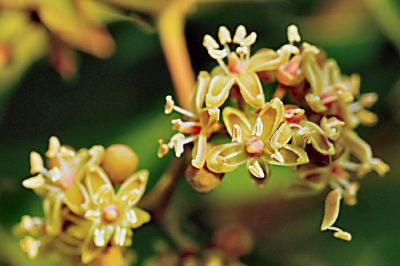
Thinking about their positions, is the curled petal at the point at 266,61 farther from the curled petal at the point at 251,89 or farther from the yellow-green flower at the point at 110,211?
the yellow-green flower at the point at 110,211

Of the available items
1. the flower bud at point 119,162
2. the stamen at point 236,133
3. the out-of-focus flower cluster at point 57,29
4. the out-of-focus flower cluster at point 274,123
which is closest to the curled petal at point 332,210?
the out-of-focus flower cluster at point 274,123

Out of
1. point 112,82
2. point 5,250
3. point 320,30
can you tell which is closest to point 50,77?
point 112,82

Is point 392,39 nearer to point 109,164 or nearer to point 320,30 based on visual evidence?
point 320,30

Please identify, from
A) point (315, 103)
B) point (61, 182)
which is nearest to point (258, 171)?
point (315, 103)

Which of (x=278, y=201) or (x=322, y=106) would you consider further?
(x=278, y=201)

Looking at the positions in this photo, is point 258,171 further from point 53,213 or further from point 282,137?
point 53,213

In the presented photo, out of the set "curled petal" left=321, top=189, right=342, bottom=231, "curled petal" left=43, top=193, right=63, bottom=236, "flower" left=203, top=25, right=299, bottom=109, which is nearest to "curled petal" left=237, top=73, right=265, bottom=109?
"flower" left=203, top=25, right=299, bottom=109

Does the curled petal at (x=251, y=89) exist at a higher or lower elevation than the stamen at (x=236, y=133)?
higher

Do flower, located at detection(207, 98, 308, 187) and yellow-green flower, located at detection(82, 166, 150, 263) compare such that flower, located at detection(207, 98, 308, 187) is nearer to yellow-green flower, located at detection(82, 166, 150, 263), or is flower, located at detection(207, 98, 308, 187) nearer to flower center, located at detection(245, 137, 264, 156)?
flower center, located at detection(245, 137, 264, 156)
